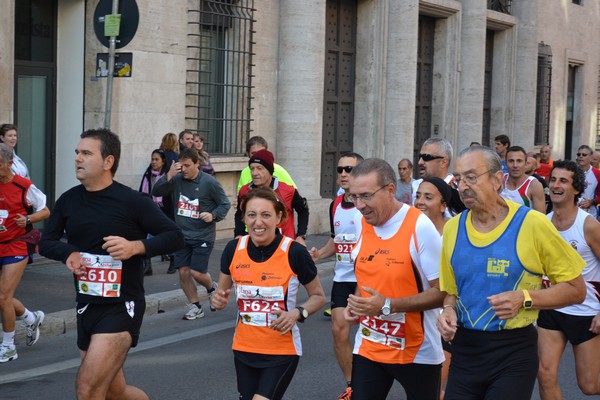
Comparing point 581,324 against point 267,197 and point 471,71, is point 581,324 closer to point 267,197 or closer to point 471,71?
point 267,197

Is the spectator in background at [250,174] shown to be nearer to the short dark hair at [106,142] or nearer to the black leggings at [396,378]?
the short dark hair at [106,142]

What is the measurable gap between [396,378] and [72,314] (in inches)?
224

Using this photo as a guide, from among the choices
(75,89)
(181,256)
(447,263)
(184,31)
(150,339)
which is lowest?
(150,339)

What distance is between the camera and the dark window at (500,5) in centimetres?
2706

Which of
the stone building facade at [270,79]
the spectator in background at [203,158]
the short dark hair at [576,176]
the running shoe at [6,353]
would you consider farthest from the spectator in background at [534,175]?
the running shoe at [6,353]

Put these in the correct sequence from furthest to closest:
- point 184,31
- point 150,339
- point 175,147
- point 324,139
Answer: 1. point 324,139
2. point 184,31
3. point 175,147
4. point 150,339

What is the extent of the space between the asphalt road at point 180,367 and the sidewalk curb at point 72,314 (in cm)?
11

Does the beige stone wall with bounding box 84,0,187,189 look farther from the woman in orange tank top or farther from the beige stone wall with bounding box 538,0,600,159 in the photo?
the beige stone wall with bounding box 538,0,600,159

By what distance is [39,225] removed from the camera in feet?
47.4

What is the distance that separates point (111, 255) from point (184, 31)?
10.4m

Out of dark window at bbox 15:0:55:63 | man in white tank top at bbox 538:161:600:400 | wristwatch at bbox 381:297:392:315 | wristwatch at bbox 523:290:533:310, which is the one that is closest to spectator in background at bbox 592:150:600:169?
dark window at bbox 15:0:55:63

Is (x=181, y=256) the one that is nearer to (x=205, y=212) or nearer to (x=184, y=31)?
(x=205, y=212)

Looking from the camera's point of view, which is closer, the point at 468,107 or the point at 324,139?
the point at 324,139

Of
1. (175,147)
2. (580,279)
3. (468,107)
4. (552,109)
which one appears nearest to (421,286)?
(580,279)
